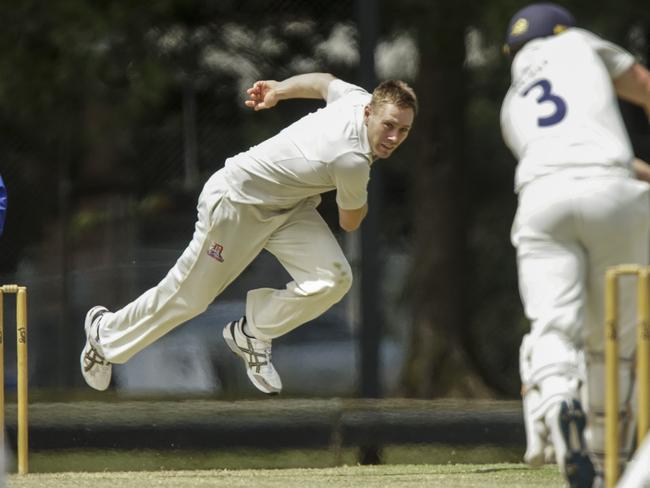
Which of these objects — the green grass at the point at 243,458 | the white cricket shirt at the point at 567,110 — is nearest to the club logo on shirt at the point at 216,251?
the green grass at the point at 243,458

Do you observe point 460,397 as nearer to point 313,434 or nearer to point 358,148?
point 313,434

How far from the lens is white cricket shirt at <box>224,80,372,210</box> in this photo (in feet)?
23.5

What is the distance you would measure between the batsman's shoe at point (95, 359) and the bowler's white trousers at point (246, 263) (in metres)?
0.26

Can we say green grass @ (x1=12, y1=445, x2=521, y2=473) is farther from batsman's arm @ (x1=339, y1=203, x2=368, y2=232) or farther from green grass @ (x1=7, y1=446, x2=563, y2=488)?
batsman's arm @ (x1=339, y1=203, x2=368, y2=232)

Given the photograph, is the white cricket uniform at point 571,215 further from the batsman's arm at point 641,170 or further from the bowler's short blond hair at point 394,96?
the bowler's short blond hair at point 394,96

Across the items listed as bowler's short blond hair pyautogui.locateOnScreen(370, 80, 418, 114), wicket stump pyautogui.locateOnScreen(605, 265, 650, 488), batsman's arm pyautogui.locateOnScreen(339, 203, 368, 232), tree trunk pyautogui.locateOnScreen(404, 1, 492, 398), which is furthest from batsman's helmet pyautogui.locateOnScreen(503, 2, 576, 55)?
tree trunk pyautogui.locateOnScreen(404, 1, 492, 398)

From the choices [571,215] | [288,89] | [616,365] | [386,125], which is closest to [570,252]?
[571,215]

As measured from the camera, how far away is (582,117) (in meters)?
5.64

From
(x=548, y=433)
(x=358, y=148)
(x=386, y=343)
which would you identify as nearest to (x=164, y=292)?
(x=358, y=148)

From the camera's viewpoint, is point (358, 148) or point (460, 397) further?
point (460, 397)

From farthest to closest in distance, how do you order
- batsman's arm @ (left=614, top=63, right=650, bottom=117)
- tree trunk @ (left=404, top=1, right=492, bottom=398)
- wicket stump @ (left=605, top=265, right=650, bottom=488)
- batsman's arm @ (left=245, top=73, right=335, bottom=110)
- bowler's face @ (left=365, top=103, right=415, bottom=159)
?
tree trunk @ (left=404, top=1, right=492, bottom=398), batsman's arm @ (left=245, top=73, right=335, bottom=110), bowler's face @ (left=365, top=103, right=415, bottom=159), batsman's arm @ (left=614, top=63, right=650, bottom=117), wicket stump @ (left=605, top=265, right=650, bottom=488)

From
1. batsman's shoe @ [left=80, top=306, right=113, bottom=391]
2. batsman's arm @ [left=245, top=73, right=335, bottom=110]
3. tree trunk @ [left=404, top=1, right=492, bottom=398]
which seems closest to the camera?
batsman's arm @ [left=245, top=73, right=335, bottom=110]

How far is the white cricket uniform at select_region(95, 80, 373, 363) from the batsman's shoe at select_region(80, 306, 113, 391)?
0.82ft

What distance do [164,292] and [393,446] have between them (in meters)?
1.68
